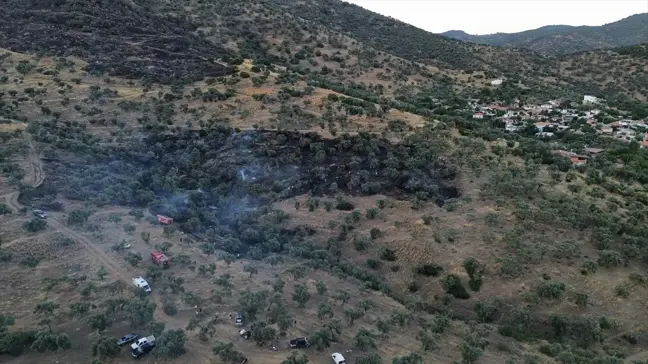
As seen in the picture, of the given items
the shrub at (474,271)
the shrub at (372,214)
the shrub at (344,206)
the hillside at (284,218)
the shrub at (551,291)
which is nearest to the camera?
the hillside at (284,218)

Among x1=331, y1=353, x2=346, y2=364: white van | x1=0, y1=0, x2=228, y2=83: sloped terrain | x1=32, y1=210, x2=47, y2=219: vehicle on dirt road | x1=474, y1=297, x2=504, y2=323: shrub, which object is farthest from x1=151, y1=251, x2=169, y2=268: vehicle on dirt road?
x1=0, y1=0, x2=228, y2=83: sloped terrain

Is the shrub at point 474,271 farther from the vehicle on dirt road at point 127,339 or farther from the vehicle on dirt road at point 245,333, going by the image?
the vehicle on dirt road at point 127,339

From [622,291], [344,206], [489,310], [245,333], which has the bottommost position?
[245,333]

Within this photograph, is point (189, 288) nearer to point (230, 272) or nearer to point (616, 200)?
point (230, 272)

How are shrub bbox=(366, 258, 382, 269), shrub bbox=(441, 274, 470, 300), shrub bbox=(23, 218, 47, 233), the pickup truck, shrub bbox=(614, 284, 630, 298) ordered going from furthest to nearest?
shrub bbox=(366, 258, 382, 269), shrub bbox=(441, 274, 470, 300), shrub bbox=(23, 218, 47, 233), shrub bbox=(614, 284, 630, 298), the pickup truck

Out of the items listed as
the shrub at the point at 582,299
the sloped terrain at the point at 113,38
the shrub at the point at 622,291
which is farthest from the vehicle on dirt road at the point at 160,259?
the sloped terrain at the point at 113,38

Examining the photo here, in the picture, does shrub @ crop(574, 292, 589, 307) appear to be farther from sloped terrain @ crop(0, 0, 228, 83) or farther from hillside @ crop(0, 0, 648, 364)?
sloped terrain @ crop(0, 0, 228, 83)

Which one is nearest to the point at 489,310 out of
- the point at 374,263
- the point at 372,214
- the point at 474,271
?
the point at 474,271

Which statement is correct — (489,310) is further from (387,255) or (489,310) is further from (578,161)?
(578,161)
